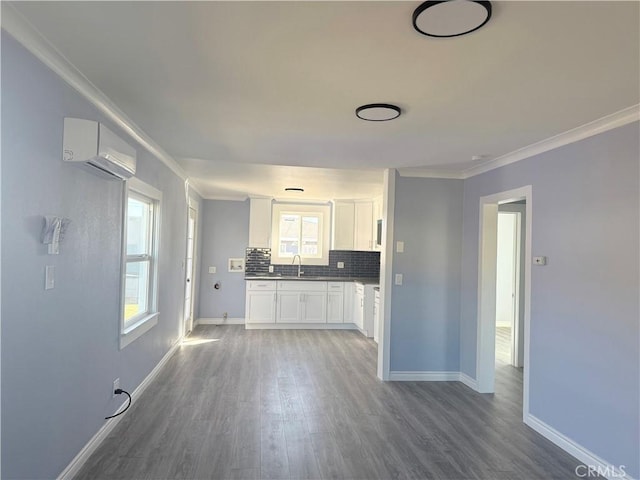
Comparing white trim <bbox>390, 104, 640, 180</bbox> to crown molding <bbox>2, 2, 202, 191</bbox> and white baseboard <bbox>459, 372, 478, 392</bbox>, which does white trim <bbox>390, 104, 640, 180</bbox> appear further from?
crown molding <bbox>2, 2, 202, 191</bbox>

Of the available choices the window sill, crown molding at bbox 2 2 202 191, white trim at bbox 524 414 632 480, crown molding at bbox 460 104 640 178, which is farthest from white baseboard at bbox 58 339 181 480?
crown molding at bbox 460 104 640 178

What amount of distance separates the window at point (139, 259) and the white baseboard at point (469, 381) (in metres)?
3.34

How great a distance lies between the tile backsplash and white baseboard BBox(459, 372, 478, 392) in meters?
3.34

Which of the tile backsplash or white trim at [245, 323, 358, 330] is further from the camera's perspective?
the tile backsplash

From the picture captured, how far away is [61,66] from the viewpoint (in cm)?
192

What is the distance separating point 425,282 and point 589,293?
5.84 feet

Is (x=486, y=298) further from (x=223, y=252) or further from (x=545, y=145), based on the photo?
(x=223, y=252)

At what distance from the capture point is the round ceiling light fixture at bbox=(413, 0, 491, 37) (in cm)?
137

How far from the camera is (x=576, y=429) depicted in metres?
2.67

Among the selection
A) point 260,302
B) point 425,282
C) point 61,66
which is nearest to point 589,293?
point 425,282

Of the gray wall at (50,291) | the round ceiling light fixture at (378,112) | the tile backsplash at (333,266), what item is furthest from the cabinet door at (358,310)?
the round ceiling light fixture at (378,112)

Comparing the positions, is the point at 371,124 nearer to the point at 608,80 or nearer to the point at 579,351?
the point at 608,80

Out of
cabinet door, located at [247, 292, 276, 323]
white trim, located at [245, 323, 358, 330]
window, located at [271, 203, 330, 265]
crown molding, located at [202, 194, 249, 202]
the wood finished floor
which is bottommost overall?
the wood finished floor

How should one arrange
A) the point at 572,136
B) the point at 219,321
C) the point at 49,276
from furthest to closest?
1. the point at 219,321
2. the point at 572,136
3. the point at 49,276
